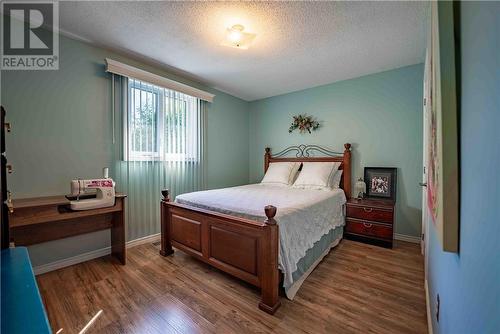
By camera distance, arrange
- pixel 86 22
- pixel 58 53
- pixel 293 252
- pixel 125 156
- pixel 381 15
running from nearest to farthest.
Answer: pixel 293 252 < pixel 381 15 < pixel 86 22 < pixel 58 53 < pixel 125 156

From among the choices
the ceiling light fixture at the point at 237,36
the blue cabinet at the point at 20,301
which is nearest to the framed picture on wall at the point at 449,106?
the blue cabinet at the point at 20,301

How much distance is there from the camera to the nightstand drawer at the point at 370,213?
105 inches

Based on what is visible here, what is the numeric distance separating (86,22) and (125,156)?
55.1 inches

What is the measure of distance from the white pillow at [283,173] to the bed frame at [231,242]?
1.73 metres

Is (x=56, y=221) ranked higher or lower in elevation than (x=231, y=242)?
higher

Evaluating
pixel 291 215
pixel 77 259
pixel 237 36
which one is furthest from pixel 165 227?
pixel 237 36

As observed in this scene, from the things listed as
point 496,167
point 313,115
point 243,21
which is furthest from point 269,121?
point 496,167

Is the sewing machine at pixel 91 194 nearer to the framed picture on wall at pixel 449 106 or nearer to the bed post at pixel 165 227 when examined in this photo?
the bed post at pixel 165 227

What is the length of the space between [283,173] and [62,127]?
9.68 feet

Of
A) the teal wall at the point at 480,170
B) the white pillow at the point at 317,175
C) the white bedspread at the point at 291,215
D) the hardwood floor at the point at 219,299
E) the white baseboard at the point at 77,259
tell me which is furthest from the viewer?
the white pillow at the point at 317,175

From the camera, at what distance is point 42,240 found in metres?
2.09

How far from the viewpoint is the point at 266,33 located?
7.11ft

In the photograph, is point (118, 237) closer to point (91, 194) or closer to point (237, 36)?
point (91, 194)

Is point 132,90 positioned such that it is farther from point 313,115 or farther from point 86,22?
point 313,115
